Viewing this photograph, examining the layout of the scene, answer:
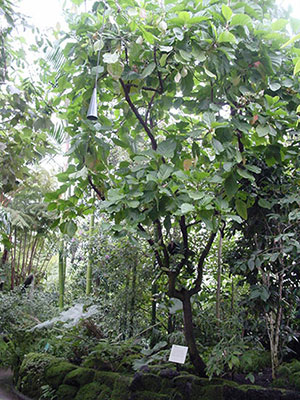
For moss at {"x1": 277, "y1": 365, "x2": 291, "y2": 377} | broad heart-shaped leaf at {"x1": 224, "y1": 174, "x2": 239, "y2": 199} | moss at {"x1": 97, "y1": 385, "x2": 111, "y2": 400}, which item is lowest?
moss at {"x1": 97, "y1": 385, "x2": 111, "y2": 400}

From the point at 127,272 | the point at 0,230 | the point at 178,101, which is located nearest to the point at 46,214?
the point at 127,272

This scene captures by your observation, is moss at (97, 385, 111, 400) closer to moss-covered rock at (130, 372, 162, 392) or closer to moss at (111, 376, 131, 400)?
moss at (111, 376, 131, 400)

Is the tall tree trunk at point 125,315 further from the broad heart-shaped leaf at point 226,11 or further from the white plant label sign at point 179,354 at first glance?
the broad heart-shaped leaf at point 226,11

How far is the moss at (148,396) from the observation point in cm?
257

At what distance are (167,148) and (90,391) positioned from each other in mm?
1966

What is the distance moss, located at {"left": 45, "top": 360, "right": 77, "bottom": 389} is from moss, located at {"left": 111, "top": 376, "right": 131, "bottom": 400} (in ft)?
1.91

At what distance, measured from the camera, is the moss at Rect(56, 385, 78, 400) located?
3.02 m

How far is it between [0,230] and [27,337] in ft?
6.20

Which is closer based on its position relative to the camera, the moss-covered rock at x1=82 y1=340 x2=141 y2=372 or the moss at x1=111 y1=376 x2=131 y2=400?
the moss at x1=111 y1=376 x2=131 y2=400

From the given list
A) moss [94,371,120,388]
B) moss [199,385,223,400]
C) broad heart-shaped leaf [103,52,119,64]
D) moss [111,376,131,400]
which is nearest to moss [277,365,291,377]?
moss [199,385,223,400]

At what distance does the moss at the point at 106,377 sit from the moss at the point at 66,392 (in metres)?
0.20

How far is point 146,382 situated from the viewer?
2693mm

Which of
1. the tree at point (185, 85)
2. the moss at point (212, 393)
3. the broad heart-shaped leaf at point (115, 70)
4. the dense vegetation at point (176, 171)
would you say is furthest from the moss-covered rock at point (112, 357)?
the broad heart-shaped leaf at point (115, 70)

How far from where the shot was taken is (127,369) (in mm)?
3109
